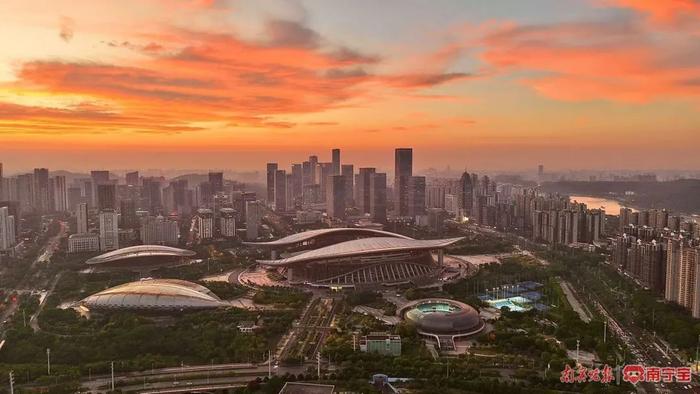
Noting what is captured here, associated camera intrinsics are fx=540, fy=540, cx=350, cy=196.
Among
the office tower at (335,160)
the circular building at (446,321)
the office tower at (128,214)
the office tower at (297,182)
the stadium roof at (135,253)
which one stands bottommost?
the circular building at (446,321)

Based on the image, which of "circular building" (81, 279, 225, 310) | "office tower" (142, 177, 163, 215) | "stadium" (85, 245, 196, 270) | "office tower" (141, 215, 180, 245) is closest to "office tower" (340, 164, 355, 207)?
"office tower" (142, 177, 163, 215)

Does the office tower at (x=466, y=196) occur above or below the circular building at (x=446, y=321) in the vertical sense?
above

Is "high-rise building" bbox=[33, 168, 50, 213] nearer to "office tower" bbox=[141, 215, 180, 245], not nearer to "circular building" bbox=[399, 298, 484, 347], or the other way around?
"office tower" bbox=[141, 215, 180, 245]

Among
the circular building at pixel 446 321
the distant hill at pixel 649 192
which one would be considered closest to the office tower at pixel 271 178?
the distant hill at pixel 649 192

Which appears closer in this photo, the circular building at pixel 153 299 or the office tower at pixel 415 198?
the circular building at pixel 153 299

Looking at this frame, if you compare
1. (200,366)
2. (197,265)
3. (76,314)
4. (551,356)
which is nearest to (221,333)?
(200,366)

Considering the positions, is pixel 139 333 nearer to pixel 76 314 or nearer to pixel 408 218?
pixel 76 314

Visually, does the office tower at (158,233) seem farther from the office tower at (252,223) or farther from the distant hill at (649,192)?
the distant hill at (649,192)
